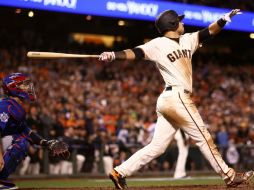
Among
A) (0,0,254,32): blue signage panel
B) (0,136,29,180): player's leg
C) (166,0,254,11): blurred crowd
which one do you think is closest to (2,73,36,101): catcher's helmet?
(0,136,29,180): player's leg

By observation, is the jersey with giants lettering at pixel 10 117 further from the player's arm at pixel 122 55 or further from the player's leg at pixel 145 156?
the player's leg at pixel 145 156

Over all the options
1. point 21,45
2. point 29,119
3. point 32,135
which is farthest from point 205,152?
point 21,45

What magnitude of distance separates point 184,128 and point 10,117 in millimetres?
1852

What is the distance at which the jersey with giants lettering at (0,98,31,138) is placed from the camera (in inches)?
Answer: 250

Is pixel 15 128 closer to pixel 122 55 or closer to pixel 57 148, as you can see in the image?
pixel 57 148

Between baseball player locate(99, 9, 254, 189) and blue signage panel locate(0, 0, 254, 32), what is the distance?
7.45m

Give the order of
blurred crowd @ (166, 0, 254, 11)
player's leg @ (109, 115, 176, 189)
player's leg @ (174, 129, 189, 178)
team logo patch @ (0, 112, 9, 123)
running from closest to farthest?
team logo patch @ (0, 112, 9, 123) → player's leg @ (109, 115, 176, 189) → player's leg @ (174, 129, 189, 178) → blurred crowd @ (166, 0, 254, 11)

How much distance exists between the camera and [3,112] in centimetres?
634

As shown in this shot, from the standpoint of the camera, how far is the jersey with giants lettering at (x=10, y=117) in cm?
635

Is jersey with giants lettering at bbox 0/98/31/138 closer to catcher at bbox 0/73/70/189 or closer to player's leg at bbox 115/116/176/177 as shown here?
catcher at bbox 0/73/70/189

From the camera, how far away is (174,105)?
21.4ft

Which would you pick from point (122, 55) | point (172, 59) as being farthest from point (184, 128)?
point (122, 55)

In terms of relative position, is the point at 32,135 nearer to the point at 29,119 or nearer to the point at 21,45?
the point at 29,119

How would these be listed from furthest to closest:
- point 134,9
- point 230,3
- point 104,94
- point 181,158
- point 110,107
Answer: point 230,3 < point 104,94 < point 134,9 < point 110,107 < point 181,158
